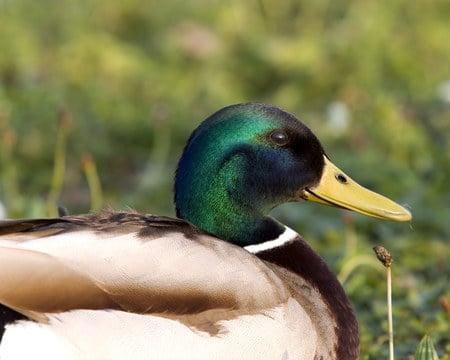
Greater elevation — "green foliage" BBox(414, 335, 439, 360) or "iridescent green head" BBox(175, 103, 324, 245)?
"iridescent green head" BBox(175, 103, 324, 245)

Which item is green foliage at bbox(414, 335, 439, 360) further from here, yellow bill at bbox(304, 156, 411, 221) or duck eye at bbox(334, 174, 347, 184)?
duck eye at bbox(334, 174, 347, 184)

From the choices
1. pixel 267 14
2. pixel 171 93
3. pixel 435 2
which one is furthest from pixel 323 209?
pixel 435 2

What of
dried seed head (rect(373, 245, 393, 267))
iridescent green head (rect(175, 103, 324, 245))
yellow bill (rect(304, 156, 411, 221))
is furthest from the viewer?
yellow bill (rect(304, 156, 411, 221))

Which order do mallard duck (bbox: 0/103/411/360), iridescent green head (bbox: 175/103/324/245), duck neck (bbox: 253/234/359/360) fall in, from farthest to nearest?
iridescent green head (bbox: 175/103/324/245) → duck neck (bbox: 253/234/359/360) → mallard duck (bbox: 0/103/411/360)

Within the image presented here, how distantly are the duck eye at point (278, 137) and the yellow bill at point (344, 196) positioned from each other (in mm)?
183

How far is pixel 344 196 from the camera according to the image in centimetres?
364

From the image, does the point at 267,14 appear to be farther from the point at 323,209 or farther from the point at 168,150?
the point at 323,209

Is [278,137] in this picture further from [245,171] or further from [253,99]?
[253,99]

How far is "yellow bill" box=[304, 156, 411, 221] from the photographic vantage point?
3.62 m

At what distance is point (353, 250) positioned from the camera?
4613 mm

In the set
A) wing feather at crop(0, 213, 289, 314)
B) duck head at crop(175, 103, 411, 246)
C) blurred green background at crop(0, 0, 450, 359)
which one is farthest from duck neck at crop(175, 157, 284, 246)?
blurred green background at crop(0, 0, 450, 359)

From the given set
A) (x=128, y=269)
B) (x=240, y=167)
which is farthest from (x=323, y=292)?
(x=128, y=269)

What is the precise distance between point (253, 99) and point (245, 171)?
4.24m

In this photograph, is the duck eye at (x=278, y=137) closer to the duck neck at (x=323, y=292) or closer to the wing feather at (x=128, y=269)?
the duck neck at (x=323, y=292)
